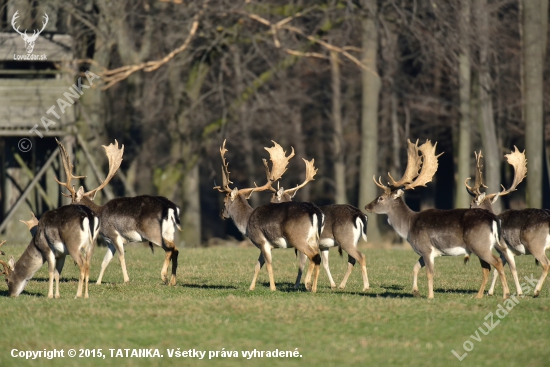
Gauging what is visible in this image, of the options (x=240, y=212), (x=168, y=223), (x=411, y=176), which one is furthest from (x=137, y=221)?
(x=411, y=176)

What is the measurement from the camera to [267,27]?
28844 millimetres

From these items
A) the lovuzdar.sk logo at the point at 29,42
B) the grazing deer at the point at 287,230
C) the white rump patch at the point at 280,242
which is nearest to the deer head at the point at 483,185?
the grazing deer at the point at 287,230

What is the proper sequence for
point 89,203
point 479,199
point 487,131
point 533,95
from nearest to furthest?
1. point 479,199
2. point 89,203
3. point 533,95
4. point 487,131

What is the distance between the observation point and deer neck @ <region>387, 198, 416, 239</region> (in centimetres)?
1467

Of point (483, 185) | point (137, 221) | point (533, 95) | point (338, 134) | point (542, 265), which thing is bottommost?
point (542, 265)

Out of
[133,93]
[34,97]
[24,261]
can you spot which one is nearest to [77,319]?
[24,261]

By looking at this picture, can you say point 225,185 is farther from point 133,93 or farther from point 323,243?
point 133,93

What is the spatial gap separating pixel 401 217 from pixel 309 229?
1.55m

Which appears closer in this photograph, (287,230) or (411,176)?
(287,230)

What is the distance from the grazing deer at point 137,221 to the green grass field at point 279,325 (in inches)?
32.0

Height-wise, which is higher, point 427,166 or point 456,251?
point 427,166

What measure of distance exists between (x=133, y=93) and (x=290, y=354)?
22.0 m

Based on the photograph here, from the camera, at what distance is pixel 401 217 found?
14.8m

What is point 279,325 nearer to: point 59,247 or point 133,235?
point 59,247
